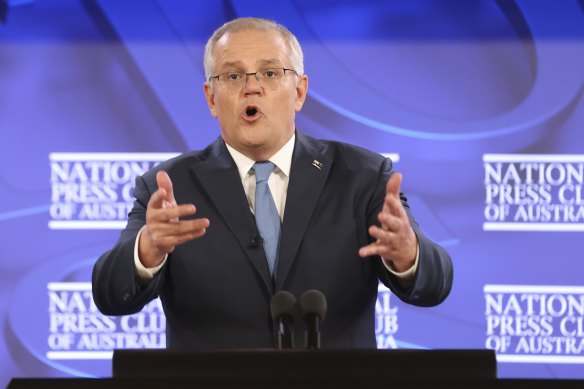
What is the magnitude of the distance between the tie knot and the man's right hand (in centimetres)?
44

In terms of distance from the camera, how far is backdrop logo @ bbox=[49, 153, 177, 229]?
437cm

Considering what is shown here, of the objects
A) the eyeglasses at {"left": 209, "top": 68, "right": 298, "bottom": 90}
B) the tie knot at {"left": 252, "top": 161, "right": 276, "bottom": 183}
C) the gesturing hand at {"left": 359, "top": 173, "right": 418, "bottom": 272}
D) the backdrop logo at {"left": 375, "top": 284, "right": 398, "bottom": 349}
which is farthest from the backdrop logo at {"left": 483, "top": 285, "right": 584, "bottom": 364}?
the gesturing hand at {"left": 359, "top": 173, "right": 418, "bottom": 272}

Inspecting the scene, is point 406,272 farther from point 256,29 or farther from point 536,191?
point 536,191

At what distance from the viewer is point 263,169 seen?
9.51 ft

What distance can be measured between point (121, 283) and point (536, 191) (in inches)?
91.7

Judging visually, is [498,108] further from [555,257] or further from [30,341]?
[30,341]

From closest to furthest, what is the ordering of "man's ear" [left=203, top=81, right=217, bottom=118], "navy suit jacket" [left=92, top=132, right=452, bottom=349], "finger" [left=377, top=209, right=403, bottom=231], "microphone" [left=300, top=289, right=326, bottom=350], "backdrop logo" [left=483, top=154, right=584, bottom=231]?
"microphone" [left=300, top=289, right=326, bottom=350]
"finger" [left=377, top=209, right=403, bottom=231]
"navy suit jacket" [left=92, top=132, right=452, bottom=349]
"man's ear" [left=203, top=81, right=217, bottom=118]
"backdrop logo" [left=483, top=154, right=584, bottom=231]

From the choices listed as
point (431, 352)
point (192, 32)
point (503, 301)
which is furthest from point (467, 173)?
point (431, 352)

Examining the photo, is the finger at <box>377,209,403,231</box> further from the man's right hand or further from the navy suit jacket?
the man's right hand

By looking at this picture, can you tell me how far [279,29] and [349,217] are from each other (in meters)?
0.63

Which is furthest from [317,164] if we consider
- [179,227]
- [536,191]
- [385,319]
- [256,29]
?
[536,191]

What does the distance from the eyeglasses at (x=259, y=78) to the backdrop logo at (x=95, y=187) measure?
5.08 ft

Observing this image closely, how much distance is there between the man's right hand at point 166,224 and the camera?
2340mm

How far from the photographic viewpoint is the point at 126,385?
6.02 feet
